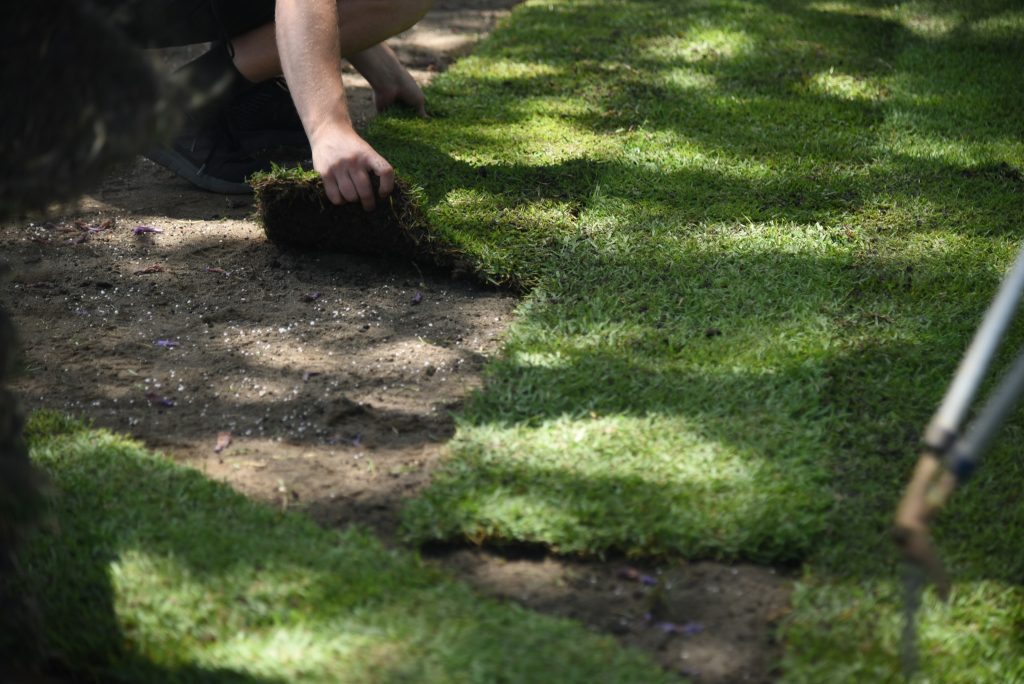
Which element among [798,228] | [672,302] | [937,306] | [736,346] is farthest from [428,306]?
[937,306]

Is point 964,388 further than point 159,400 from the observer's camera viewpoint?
No

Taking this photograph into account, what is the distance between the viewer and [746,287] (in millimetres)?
2949

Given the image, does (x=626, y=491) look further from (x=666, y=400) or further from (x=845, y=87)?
(x=845, y=87)

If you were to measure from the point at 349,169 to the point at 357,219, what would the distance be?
0.62ft

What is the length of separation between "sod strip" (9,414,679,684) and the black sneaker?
82.8 inches

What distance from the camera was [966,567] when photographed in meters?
2.00

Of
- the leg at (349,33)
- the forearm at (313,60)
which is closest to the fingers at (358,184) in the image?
the forearm at (313,60)

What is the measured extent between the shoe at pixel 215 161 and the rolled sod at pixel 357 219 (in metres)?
0.67

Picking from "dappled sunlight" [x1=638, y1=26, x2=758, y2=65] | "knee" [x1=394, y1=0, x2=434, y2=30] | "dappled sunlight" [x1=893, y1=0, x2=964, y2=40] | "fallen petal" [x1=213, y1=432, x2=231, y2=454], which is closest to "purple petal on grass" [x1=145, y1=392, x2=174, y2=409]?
"fallen petal" [x1=213, y1=432, x2=231, y2=454]

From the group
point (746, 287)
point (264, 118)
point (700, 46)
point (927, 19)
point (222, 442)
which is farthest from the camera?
point (927, 19)

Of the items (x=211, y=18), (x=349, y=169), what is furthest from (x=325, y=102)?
(x=211, y=18)

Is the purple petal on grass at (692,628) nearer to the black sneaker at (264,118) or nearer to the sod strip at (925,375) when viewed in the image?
the sod strip at (925,375)

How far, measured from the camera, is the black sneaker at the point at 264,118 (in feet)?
13.0

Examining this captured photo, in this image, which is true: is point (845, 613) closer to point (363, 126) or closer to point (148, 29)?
point (148, 29)
